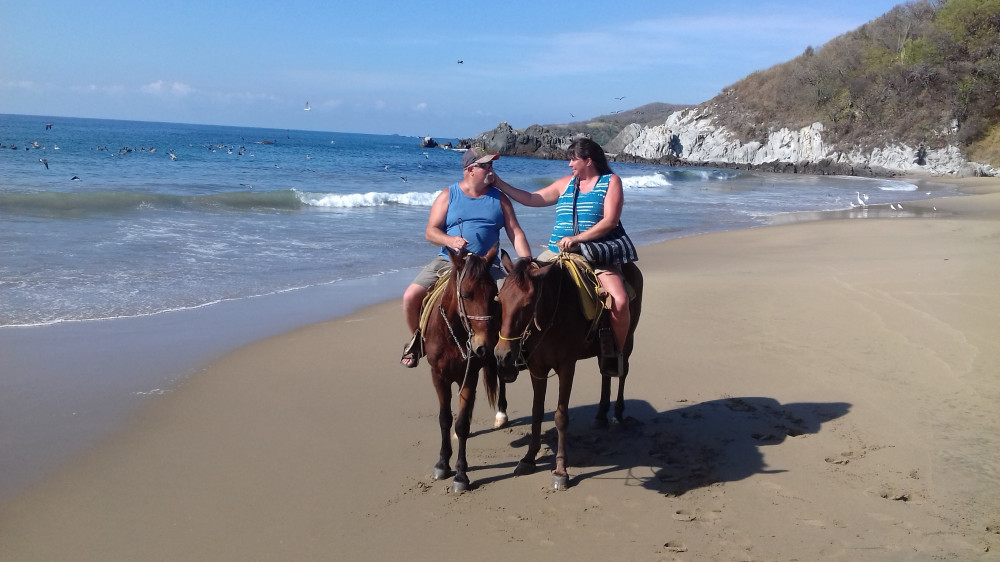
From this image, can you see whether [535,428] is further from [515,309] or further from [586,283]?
[515,309]

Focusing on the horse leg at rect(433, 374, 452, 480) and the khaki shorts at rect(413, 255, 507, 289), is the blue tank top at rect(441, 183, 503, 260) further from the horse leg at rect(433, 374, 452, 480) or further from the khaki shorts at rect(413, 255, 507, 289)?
the horse leg at rect(433, 374, 452, 480)

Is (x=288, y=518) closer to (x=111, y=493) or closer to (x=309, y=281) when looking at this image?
(x=111, y=493)

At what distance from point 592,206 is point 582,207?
0.26 feet

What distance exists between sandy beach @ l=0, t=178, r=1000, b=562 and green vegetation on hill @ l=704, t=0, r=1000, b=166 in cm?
5123

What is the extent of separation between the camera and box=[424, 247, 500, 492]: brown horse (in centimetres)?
411

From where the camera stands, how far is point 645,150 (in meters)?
80.2

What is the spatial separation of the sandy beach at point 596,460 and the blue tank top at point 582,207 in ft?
5.38

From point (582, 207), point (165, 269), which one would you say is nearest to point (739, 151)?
point (165, 269)

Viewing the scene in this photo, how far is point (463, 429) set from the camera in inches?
187

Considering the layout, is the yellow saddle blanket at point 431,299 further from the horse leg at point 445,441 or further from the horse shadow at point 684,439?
the horse shadow at point 684,439

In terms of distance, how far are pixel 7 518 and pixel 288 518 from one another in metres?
1.59

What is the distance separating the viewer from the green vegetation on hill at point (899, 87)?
51969 mm

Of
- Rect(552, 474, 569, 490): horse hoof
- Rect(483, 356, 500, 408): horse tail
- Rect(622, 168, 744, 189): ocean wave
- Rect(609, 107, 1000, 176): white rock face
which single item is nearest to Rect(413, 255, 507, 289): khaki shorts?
Rect(483, 356, 500, 408): horse tail

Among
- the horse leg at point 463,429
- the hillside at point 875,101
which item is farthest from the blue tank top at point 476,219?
the hillside at point 875,101
